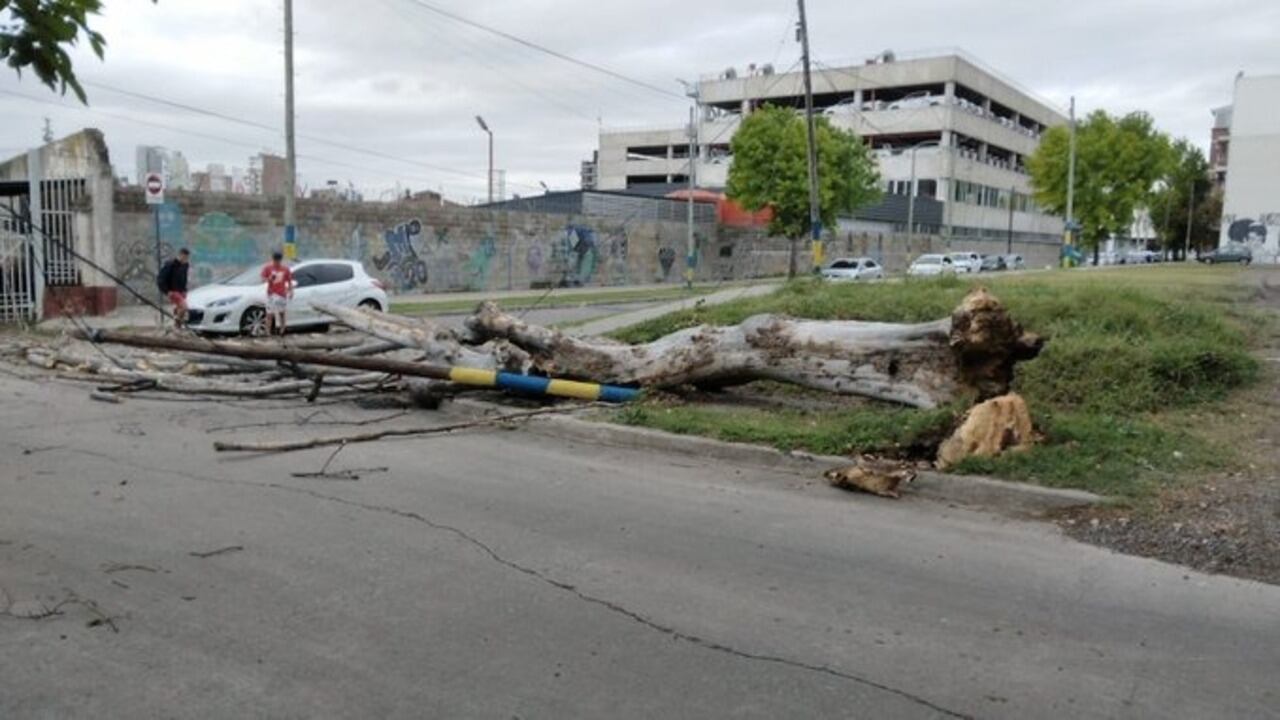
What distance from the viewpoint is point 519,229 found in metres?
36.6

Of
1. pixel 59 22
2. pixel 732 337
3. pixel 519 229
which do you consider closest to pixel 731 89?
pixel 519 229

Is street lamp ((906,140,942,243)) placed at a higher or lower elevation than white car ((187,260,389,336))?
higher

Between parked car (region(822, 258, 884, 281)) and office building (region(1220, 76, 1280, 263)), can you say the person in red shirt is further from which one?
office building (region(1220, 76, 1280, 263))

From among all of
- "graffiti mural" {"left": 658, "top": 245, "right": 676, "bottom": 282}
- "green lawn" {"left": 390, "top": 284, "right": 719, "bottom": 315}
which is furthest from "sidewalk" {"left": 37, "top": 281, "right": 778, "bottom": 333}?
"graffiti mural" {"left": 658, "top": 245, "right": 676, "bottom": 282}

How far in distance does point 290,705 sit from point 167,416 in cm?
686

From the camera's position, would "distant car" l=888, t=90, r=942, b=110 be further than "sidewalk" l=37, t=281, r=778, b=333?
Yes

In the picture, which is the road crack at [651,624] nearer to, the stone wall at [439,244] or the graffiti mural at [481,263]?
the stone wall at [439,244]

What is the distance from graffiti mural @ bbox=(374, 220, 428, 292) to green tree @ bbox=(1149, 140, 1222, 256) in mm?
79377

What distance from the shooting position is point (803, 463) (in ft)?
25.2

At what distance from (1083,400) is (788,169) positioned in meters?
40.6

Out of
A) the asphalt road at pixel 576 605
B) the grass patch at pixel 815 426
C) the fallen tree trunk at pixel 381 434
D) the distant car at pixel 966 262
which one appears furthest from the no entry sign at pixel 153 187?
the distant car at pixel 966 262

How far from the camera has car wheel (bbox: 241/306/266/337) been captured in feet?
57.3

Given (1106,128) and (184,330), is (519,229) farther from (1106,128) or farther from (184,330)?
(1106,128)

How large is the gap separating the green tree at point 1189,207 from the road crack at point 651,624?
320 ft
